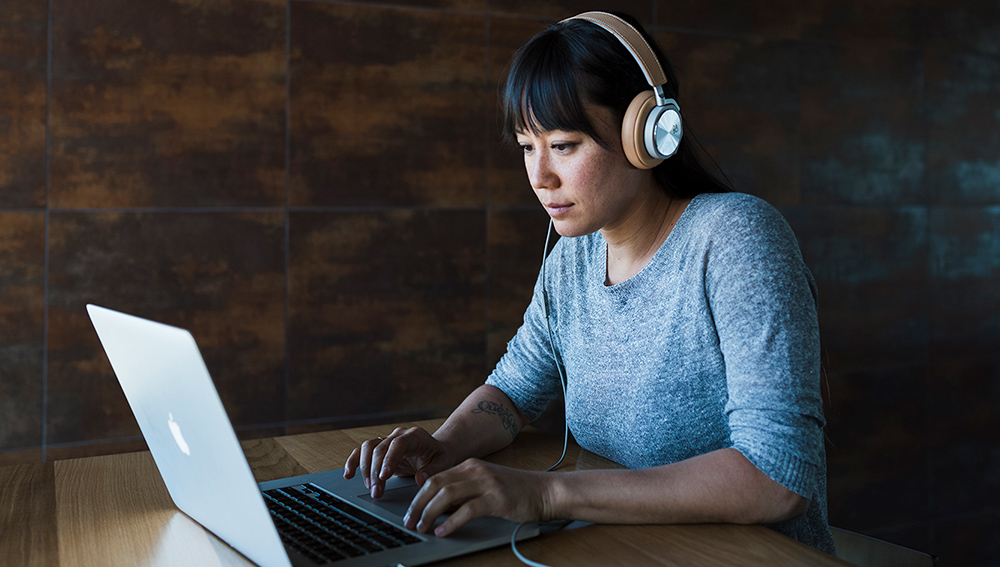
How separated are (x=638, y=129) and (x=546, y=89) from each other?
15 centimetres

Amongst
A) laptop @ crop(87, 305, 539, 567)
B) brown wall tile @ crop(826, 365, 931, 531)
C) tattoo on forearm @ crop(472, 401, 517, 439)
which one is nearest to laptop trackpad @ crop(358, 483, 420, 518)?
laptop @ crop(87, 305, 539, 567)

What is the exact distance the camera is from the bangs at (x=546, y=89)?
1188 mm

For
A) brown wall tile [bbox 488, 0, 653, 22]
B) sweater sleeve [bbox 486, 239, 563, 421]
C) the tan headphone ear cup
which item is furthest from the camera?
brown wall tile [bbox 488, 0, 653, 22]

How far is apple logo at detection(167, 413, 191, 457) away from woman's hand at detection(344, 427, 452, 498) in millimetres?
254

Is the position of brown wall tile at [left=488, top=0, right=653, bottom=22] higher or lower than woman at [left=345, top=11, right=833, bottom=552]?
higher

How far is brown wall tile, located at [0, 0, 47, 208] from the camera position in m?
1.95

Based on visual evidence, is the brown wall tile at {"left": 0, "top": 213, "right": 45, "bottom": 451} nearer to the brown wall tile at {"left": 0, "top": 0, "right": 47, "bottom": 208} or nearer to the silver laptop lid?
the brown wall tile at {"left": 0, "top": 0, "right": 47, "bottom": 208}

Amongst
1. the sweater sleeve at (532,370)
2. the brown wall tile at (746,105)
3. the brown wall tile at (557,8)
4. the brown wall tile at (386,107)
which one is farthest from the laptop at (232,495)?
the brown wall tile at (746,105)

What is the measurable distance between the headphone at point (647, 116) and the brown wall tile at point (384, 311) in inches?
51.1

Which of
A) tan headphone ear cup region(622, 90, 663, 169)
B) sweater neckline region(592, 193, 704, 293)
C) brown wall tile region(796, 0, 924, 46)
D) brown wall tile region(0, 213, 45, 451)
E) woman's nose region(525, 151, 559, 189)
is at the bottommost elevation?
brown wall tile region(0, 213, 45, 451)

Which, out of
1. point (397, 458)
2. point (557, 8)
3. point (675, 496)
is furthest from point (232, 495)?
point (557, 8)

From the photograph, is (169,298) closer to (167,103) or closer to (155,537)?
(167,103)

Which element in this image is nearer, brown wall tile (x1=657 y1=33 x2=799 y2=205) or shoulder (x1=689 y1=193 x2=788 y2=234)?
shoulder (x1=689 y1=193 x2=788 y2=234)

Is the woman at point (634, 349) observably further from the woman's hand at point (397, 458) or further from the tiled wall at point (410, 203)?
the tiled wall at point (410, 203)
